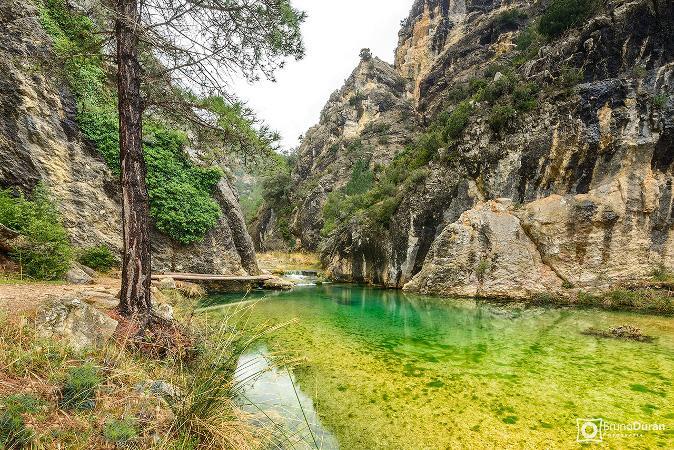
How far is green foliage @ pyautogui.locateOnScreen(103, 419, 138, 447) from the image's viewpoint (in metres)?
1.95

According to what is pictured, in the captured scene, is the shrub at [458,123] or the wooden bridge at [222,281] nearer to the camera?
the wooden bridge at [222,281]

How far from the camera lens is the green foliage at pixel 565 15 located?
58.6 ft

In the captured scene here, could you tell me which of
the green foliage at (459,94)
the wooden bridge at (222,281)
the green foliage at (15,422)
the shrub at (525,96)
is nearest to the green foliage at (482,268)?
the shrub at (525,96)

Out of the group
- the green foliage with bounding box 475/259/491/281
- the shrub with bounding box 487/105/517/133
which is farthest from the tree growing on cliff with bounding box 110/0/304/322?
the shrub with bounding box 487/105/517/133

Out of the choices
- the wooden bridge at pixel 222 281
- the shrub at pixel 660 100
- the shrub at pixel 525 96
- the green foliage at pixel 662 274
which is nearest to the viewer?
the green foliage at pixel 662 274

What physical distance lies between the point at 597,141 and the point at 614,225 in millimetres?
3829

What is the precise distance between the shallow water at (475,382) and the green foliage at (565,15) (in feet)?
57.7

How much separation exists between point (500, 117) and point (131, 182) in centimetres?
1809

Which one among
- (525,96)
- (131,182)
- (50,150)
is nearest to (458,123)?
(525,96)

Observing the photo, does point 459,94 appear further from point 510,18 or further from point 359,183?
point 359,183

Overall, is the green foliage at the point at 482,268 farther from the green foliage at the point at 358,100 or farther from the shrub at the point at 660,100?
the green foliage at the point at 358,100

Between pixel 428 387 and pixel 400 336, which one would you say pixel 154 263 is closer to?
pixel 400 336

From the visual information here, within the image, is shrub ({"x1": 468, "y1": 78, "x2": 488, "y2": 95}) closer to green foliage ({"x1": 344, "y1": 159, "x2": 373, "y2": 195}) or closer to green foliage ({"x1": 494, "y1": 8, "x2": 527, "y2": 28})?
green foliage ({"x1": 344, "y1": 159, "x2": 373, "y2": 195})

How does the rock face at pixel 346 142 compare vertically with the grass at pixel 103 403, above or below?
above
